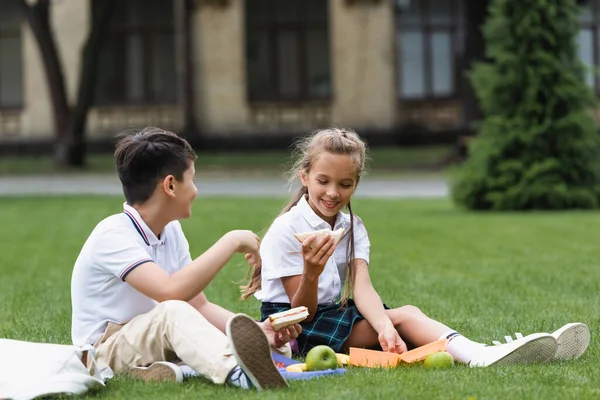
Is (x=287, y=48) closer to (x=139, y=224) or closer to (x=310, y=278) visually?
(x=310, y=278)

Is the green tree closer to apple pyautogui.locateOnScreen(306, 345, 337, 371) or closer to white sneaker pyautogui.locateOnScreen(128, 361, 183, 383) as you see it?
apple pyautogui.locateOnScreen(306, 345, 337, 371)

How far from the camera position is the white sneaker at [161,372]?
520 centimetres

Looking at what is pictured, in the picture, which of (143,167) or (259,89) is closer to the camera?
(143,167)

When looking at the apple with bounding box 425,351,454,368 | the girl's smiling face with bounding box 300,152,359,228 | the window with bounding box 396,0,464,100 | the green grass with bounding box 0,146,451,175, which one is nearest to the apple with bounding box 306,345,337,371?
the apple with bounding box 425,351,454,368

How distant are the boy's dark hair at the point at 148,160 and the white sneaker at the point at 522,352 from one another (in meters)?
1.53

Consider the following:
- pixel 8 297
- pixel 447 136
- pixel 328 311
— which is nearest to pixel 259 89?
pixel 447 136

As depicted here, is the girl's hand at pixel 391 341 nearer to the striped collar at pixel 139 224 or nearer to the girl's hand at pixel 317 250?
the girl's hand at pixel 317 250

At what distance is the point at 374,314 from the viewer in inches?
235

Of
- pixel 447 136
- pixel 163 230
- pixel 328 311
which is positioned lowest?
pixel 447 136

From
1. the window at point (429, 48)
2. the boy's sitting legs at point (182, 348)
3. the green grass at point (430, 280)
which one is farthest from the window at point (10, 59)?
the boy's sitting legs at point (182, 348)

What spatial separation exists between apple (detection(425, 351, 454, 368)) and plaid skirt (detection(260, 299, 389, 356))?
1.72ft

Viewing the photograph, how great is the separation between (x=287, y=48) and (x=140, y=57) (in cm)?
408

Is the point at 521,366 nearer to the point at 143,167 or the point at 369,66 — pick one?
the point at 143,167

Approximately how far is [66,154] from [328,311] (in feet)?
81.3
